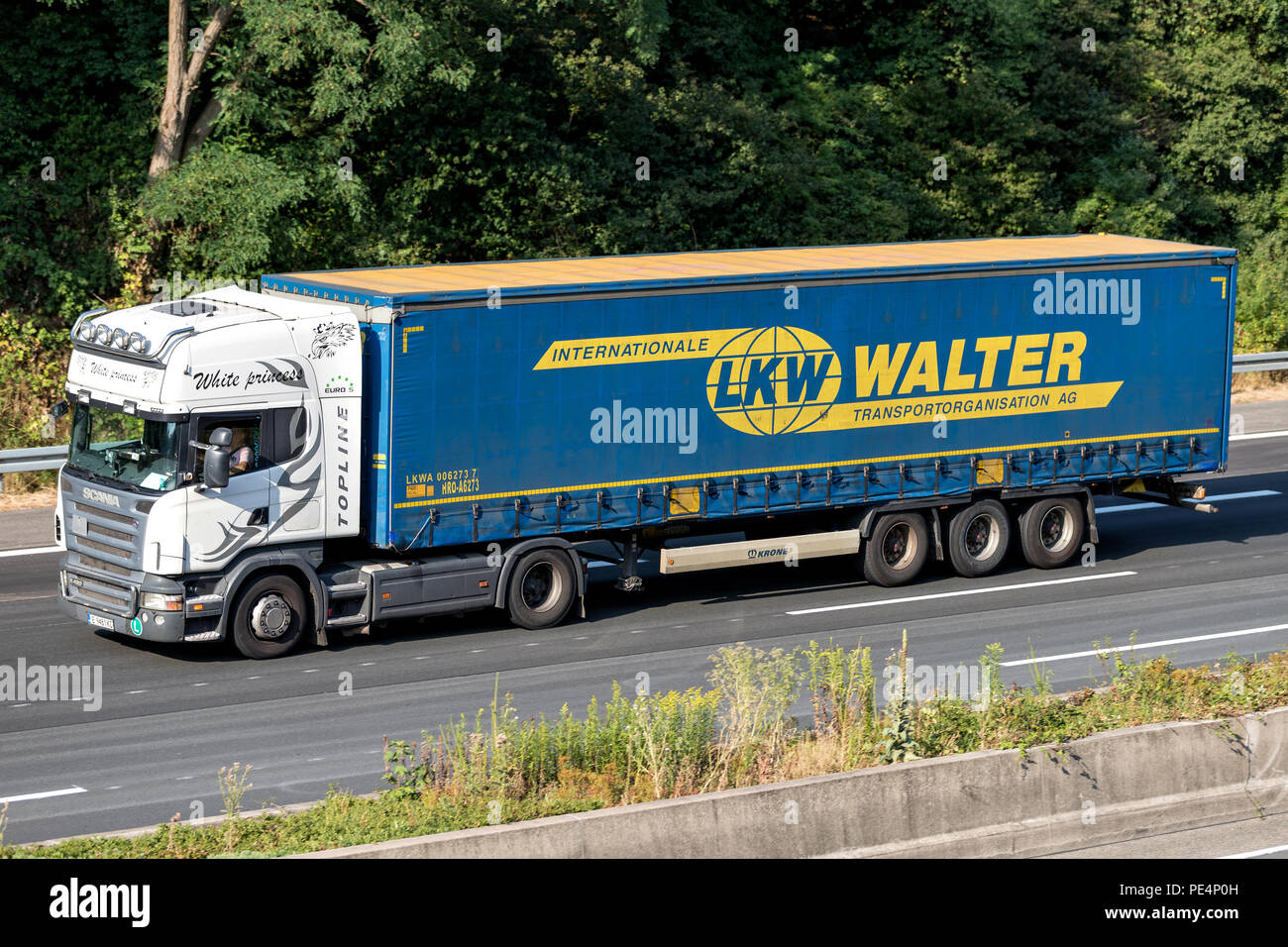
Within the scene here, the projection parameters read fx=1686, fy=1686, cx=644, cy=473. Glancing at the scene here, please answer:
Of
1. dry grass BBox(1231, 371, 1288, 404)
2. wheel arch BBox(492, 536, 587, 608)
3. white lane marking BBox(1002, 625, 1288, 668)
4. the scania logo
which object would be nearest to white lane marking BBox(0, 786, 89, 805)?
the scania logo

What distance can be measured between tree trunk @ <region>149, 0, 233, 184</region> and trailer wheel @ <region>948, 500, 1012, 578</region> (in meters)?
15.2

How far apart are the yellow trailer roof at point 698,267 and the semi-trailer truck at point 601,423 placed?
68 mm

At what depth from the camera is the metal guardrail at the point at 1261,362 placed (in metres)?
33.8

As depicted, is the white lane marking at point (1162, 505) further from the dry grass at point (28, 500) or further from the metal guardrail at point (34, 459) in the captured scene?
the dry grass at point (28, 500)

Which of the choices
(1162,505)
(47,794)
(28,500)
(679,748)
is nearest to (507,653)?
(47,794)

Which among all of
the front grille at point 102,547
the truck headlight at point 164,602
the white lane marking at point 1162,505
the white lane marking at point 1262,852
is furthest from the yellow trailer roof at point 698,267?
the white lane marking at point 1262,852

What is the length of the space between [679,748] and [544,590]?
24.6 ft

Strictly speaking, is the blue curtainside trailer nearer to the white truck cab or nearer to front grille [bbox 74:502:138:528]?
the white truck cab

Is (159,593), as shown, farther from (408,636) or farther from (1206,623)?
(1206,623)

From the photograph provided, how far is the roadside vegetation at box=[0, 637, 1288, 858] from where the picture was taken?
424 inches

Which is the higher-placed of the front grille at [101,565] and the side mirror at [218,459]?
the side mirror at [218,459]

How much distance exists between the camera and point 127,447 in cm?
1747

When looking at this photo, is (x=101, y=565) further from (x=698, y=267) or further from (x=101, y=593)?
(x=698, y=267)

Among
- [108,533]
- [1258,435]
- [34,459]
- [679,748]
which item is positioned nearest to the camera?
[679,748]
